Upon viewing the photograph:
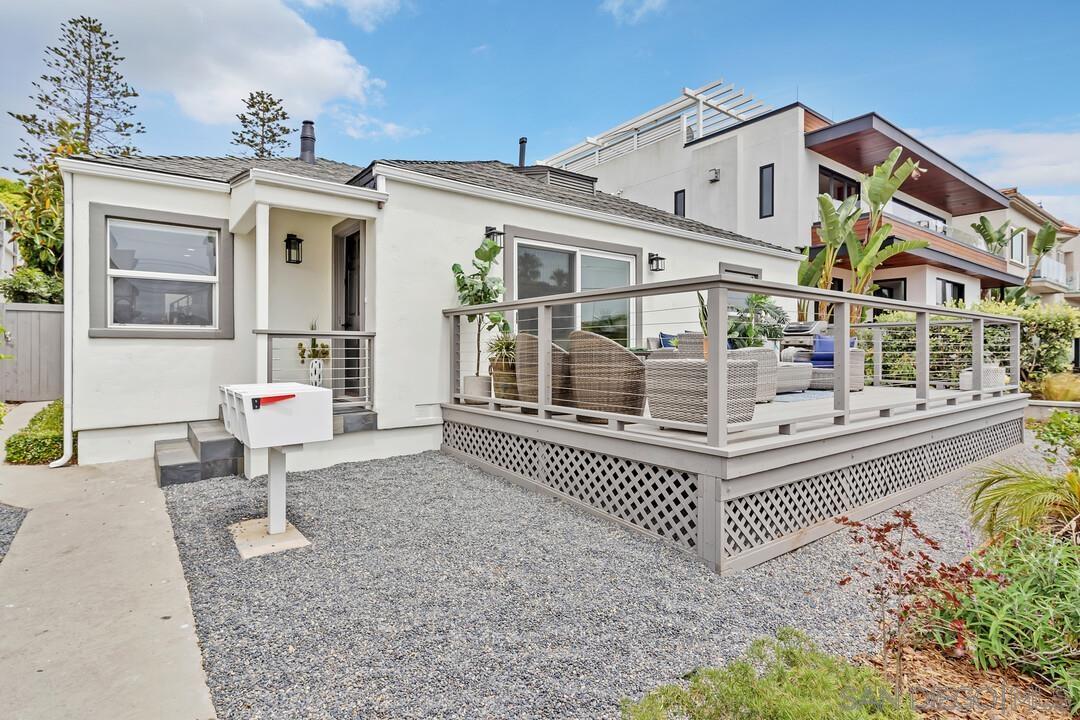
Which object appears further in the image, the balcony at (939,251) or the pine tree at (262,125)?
the pine tree at (262,125)

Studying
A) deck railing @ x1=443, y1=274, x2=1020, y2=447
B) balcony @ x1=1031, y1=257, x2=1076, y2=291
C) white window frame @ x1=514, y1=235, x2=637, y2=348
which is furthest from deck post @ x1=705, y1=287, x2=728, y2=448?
balcony @ x1=1031, y1=257, x2=1076, y2=291

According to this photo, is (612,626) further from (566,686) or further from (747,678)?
(747,678)

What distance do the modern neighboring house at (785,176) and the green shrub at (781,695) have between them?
10.2 m

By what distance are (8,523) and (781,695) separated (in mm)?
5053

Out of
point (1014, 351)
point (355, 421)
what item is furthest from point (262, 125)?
point (1014, 351)

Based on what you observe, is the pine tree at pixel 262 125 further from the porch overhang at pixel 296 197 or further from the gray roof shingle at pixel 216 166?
the porch overhang at pixel 296 197

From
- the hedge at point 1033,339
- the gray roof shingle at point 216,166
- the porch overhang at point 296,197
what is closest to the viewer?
the porch overhang at point 296,197

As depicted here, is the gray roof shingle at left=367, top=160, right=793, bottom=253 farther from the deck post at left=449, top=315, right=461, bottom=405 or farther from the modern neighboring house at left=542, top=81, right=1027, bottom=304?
the modern neighboring house at left=542, top=81, right=1027, bottom=304

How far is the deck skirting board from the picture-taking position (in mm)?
3416

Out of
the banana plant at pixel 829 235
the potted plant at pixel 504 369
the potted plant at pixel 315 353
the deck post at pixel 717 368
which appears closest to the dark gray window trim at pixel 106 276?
the potted plant at pixel 315 353

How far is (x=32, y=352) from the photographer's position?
919 cm

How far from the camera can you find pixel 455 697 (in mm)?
2031

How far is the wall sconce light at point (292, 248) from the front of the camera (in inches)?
261

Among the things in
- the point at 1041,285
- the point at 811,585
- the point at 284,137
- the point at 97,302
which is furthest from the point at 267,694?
the point at 1041,285
